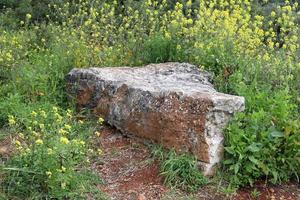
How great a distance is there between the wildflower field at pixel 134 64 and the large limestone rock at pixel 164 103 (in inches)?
4.6

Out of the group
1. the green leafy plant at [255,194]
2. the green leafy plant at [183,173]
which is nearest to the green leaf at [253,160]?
the green leafy plant at [255,194]

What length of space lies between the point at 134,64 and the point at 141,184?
238 centimetres

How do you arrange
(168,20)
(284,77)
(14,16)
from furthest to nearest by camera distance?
(14,16), (168,20), (284,77)

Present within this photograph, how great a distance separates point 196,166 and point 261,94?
0.97 m

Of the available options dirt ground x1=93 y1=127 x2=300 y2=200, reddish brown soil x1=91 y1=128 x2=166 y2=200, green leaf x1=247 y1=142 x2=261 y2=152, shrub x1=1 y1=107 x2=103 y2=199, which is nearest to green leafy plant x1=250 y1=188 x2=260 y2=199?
dirt ground x1=93 y1=127 x2=300 y2=200

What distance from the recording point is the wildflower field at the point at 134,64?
4164 mm

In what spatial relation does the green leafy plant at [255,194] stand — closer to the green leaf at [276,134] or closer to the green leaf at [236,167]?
the green leaf at [236,167]

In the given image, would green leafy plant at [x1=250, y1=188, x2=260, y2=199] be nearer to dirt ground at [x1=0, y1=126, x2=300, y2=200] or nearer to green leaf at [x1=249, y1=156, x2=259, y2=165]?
dirt ground at [x1=0, y1=126, x2=300, y2=200]

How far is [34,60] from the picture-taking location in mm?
6812

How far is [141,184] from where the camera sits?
449 centimetres

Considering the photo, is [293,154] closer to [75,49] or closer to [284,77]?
[284,77]

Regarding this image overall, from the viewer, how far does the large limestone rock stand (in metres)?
4.58

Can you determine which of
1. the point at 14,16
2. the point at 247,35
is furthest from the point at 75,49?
the point at 14,16

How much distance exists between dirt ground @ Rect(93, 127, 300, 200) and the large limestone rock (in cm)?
19
